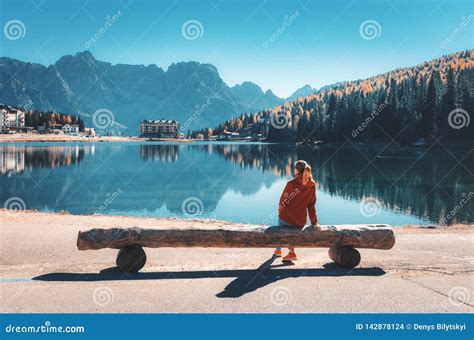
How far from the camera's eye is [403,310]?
7.81 meters

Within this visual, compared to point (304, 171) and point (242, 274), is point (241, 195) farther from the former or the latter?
point (242, 274)

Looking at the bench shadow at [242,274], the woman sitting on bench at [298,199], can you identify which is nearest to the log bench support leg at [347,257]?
the bench shadow at [242,274]

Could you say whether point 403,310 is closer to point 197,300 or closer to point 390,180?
point 197,300

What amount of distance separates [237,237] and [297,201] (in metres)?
1.86

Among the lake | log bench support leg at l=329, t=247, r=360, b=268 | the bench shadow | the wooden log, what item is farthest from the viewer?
the lake

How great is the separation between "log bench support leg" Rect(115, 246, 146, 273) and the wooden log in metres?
0.18

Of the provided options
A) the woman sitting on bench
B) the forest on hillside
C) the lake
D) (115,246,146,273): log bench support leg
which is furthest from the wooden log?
the forest on hillside

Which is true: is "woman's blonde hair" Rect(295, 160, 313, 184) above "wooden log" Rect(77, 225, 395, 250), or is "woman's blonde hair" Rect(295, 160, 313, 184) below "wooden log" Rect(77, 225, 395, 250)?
above

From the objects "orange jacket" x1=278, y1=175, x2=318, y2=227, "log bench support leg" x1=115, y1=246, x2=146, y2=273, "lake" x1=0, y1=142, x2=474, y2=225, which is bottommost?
"lake" x1=0, y1=142, x2=474, y2=225

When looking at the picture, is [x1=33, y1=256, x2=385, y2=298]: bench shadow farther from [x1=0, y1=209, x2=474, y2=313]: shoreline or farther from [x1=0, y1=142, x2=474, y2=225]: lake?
[x1=0, y1=142, x2=474, y2=225]: lake

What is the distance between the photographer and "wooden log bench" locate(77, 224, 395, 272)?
33.4 feet

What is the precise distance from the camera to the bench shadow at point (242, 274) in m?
9.52

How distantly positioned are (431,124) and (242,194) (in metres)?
88.9
